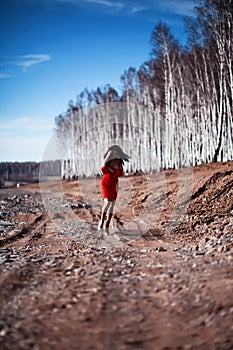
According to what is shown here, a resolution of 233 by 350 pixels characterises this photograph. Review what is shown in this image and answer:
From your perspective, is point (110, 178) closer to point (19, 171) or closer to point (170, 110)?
point (170, 110)

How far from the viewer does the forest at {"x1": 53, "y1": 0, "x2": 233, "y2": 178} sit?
2022cm

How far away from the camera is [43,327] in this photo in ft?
12.1

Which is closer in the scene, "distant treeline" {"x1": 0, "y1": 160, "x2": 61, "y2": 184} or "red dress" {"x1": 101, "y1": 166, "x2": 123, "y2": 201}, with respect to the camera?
"red dress" {"x1": 101, "y1": 166, "x2": 123, "y2": 201}

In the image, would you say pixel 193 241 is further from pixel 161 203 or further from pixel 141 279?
pixel 161 203

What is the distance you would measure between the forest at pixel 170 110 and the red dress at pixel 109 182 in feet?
36.5

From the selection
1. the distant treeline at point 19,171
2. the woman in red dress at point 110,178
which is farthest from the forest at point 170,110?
the distant treeline at point 19,171

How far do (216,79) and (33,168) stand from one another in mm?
72489

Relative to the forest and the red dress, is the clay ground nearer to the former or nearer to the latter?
the red dress

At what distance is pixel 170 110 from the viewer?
3041 cm

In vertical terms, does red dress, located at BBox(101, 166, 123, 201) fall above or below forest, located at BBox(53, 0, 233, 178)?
below

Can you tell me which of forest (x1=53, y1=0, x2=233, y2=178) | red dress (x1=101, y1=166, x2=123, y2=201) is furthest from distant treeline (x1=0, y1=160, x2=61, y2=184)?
red dress (x1=101, y1=166, x2=123, y2=201)

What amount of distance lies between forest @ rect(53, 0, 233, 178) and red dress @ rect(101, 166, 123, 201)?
11.1m

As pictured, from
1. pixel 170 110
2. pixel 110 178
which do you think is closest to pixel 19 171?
pixel 170 110

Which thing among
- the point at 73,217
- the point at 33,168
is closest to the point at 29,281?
the point at 73,217
